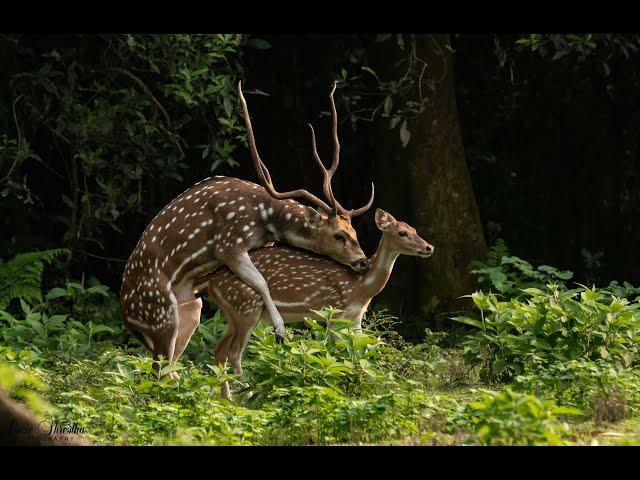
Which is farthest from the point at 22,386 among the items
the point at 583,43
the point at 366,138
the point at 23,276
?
the point at 366,138

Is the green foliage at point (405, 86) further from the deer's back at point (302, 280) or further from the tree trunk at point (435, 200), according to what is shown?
the deer's back at point (302, 280)

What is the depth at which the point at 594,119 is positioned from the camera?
12.4 metres

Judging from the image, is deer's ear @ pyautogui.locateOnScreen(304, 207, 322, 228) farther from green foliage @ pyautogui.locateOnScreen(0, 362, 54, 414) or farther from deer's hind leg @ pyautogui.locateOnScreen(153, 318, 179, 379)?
green foliage @ pyautogui.locateOnScreen(0, 362, 54, 414)

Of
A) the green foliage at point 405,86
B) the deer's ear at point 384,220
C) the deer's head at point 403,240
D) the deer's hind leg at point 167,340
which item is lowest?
the deer's hind leg at point 167,340

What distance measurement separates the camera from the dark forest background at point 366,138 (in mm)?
10273

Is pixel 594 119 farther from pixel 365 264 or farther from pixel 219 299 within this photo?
pixel 219 299

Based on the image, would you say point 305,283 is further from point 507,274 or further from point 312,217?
point 507,274

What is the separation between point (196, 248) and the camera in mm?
8109

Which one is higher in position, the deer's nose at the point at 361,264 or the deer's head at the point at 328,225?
the deer's head at the point at 328,225

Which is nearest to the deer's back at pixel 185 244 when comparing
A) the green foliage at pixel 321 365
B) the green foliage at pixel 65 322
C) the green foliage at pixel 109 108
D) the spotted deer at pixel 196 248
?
the spotted deer at pixel 196 248

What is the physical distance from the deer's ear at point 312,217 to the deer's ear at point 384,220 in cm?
70

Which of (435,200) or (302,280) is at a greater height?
(435,200)

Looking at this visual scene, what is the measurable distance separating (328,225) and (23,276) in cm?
283

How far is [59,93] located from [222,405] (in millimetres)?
4730
